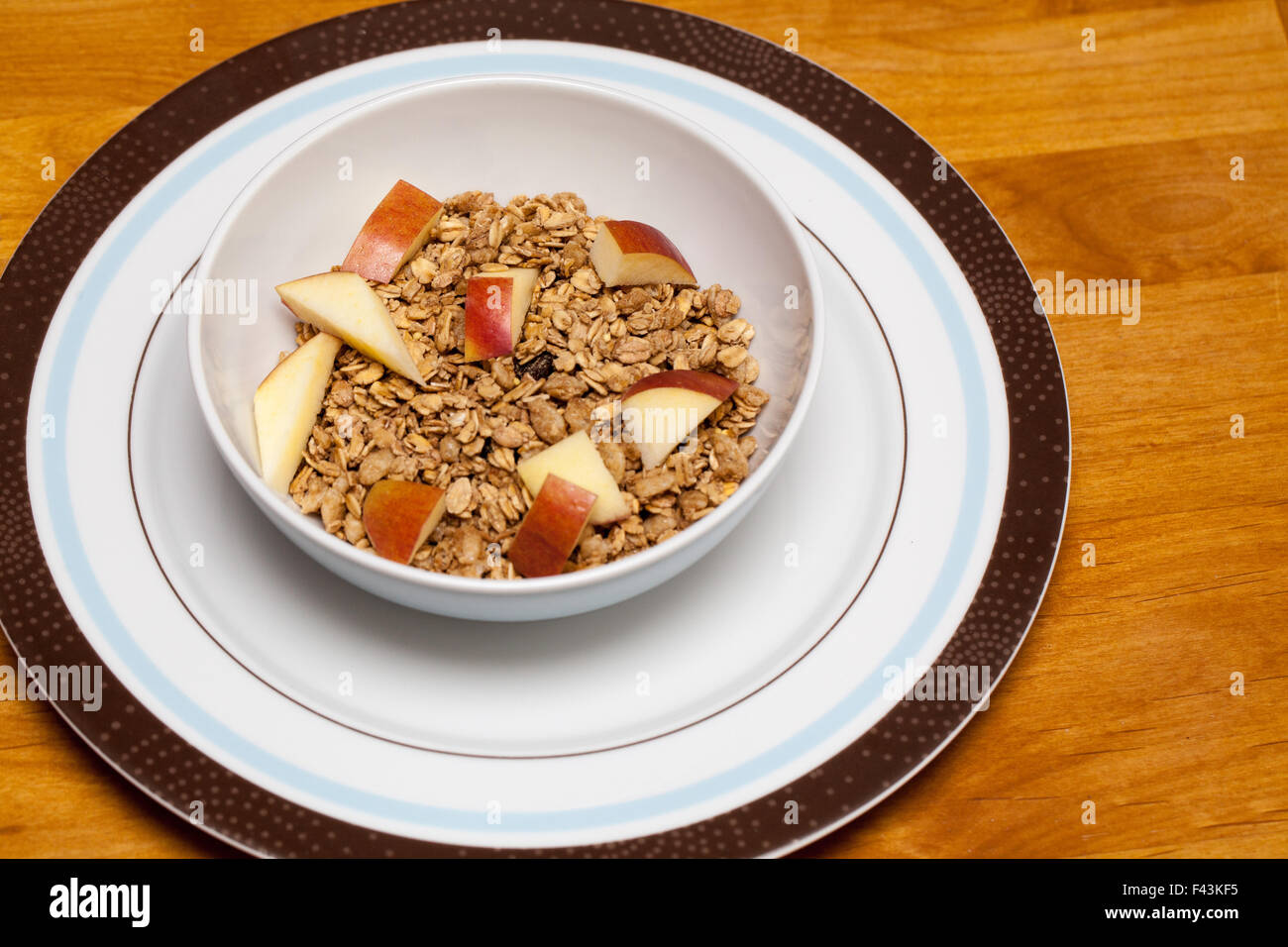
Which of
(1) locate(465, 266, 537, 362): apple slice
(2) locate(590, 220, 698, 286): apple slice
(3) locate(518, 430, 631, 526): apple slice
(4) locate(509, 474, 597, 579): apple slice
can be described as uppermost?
(2) locate(590, 220, 698, 286): apple slice

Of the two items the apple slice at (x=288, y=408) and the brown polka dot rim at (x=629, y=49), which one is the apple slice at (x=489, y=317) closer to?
the apple slice at (x=288, y=408)

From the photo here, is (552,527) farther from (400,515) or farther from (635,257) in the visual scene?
(635,257)

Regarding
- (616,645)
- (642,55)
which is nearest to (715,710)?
(616,645)

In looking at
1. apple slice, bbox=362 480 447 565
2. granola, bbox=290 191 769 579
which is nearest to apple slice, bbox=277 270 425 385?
granola, bbox=290 191 769 579

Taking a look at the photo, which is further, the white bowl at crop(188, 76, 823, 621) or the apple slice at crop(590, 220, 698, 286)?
the apple slice at crop(590, 220, 698, 286)

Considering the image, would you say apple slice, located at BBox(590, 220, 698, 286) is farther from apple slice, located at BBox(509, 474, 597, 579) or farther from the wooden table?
the wooden table

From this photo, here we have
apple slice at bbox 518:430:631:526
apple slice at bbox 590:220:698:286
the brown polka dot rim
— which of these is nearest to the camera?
the brown polka dot rim

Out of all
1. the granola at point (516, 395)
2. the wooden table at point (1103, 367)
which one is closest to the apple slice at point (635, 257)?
the granola at point (516, 395)

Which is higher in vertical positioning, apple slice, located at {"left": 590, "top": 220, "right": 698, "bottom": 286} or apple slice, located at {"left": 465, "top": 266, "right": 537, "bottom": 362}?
apple slice, located at {"left": 590, "top": 220, "right": 698, "bottom": 286}

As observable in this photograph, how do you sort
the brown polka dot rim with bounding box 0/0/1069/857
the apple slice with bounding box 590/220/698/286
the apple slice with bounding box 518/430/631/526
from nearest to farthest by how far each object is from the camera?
1. the brown polka dot rim with bounding box 0/0/1069/857
2. the apple slice with bounding box 518/430/631/526
3. the apple slice with bounding box 590/220/698/286
